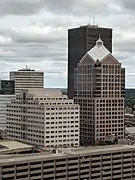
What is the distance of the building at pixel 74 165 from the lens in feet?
461

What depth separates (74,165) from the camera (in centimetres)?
15212

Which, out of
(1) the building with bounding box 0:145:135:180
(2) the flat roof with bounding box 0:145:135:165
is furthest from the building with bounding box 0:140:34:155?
(2) the flat roof with bounding box 0:145:135:165

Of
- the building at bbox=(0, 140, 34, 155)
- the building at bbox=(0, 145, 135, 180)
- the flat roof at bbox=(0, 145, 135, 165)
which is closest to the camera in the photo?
the building at bbox=(0, 145, 135, 180)

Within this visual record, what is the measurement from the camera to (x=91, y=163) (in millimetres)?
155625

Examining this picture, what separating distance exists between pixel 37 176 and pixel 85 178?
18.8 m

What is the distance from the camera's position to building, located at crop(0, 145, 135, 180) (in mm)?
140500

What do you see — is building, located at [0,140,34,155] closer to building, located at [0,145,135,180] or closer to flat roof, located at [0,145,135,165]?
building, located at [0,145,135,180]

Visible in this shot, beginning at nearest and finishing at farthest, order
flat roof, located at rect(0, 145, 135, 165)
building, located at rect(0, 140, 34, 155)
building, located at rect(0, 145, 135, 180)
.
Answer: building, located at rect(0, 145, 135, 180) → flat roof, located at rect(0, 145, 135, 165) → building, located at rect(0, 140, 34, 155)

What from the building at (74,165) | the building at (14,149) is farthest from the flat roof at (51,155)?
the building at (14,149)

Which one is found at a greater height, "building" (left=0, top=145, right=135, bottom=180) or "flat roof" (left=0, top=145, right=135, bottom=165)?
"flat roof" (left=0, top=145, right=135, bottom=165)

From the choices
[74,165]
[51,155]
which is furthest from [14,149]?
[74,165]

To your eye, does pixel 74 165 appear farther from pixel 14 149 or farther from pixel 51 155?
pixel 14 149

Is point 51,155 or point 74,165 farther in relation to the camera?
point 74,165

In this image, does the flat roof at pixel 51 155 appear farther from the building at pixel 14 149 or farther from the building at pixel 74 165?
the building at pixel 14 149
